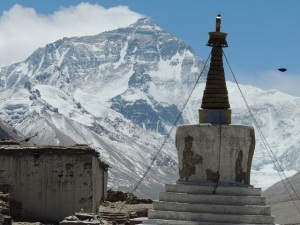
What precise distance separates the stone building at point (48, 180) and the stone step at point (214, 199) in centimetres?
1005

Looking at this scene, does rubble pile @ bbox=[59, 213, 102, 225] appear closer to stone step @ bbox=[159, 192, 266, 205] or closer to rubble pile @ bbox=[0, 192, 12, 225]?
rubble pile @ bbox=[0, 192, 12, 225]

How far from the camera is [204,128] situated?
29094 mm

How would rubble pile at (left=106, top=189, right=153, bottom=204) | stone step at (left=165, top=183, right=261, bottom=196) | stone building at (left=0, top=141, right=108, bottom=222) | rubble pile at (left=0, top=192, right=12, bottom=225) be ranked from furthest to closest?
rubble pile at (left=106, top=189, right=153, bottom=204), stone building at (left=0, top=141, right=108, bottom=222), rubble pile at (left=0, top=192, right=12, bottom=225), stone step at (left=165, top=183, right=261, bottom=196)

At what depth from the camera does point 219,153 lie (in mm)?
28938

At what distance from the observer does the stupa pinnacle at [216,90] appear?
2958 centimetres

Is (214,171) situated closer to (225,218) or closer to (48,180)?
(225,218)

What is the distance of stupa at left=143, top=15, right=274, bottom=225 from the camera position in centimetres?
2747

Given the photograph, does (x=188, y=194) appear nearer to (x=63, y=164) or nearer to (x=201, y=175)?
(x=201, y=175)

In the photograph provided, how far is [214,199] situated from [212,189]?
53 centimetres

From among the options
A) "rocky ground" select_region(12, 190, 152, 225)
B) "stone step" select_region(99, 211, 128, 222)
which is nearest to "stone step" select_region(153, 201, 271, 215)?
"rocky ground" select_region(12, 190, 152, 225)

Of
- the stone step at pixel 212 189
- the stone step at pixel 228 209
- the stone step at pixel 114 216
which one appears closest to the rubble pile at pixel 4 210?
the stone step at pixel 114 216

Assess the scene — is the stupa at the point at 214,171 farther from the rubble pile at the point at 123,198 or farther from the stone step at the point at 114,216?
the rubble pile at the point at 123,198

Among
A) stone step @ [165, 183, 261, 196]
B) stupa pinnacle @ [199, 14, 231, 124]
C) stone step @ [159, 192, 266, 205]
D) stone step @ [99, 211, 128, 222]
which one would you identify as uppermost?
stupa pinnacle @ [199, 14, 231, 124]

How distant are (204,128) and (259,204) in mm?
3138
